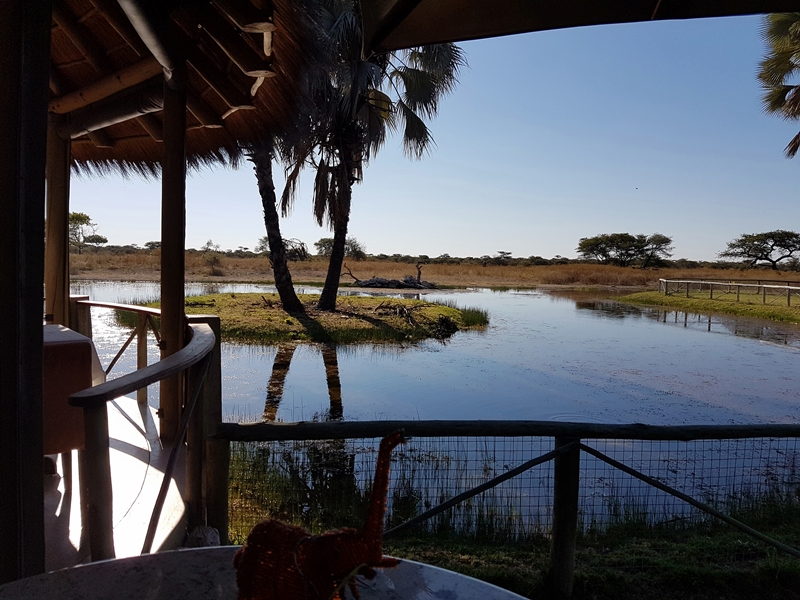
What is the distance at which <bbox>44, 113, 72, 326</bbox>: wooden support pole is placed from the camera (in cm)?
371

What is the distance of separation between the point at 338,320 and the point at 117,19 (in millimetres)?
11203

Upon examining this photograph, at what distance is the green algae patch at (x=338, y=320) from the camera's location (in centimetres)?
1226

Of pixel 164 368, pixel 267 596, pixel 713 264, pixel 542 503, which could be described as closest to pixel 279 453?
pixel 542 503

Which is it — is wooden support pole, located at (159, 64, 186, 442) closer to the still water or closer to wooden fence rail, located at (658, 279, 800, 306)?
the still water

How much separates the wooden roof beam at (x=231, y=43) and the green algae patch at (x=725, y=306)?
64.4ft

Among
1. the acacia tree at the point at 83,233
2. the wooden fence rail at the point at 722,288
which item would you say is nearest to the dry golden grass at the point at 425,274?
the acacia tree at the point at 83,233

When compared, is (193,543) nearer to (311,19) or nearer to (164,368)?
(164,368)

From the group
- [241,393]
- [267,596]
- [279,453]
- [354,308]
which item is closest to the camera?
[267,596]

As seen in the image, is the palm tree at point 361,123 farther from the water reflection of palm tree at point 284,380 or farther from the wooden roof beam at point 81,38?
the wooden roof beam at point 81,38

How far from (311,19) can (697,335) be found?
49.1 feet

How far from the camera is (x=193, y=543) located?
2.36 m

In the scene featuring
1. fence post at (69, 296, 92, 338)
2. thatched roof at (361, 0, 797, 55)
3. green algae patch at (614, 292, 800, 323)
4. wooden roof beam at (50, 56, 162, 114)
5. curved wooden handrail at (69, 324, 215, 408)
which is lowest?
green algae patch at (614, 292, 800, 323)

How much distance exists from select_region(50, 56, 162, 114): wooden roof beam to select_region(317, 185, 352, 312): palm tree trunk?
426 inches

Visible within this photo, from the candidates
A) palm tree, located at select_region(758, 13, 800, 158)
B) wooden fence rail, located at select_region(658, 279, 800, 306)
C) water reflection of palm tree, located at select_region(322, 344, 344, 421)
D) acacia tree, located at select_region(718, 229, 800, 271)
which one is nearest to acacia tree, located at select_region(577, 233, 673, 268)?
acacia tree, located at select_region(718, 229, 800, 271)
